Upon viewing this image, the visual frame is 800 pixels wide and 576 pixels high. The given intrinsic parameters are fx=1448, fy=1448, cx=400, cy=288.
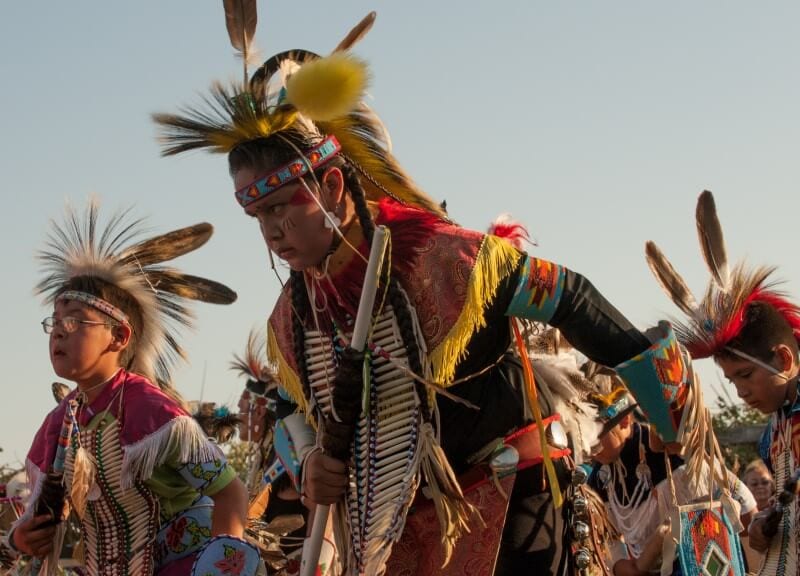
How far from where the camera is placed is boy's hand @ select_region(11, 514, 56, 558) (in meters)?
5.62

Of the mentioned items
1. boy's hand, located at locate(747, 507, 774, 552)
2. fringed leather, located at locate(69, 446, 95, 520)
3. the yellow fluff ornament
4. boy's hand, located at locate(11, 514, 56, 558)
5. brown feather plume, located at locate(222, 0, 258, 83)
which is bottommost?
boy's hand, located at locate(747, 507, 774, 552)

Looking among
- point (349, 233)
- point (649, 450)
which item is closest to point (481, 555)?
point (349, 233)

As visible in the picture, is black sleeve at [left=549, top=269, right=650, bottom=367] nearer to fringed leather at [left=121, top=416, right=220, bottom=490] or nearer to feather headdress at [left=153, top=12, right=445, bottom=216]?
feather headdress at [left=153, top=12, right=445, bottom=216]

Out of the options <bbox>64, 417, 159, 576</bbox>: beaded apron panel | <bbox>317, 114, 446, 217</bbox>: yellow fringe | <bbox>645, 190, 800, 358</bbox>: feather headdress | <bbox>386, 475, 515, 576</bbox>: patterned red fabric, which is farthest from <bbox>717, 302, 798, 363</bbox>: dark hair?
<bbox>64, 417, 159, 576</bbox>: beaded apron panel

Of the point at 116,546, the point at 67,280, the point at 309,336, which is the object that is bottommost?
the point at 116,546

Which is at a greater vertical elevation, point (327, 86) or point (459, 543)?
point (327, 86)

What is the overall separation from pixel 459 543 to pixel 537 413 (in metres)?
0.44

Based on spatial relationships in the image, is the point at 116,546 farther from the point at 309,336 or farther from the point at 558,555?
the point at 558,555

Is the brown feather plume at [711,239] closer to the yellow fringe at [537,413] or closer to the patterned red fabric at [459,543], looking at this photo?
the yellow fringe at [537,413]

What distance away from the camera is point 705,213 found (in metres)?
6.68

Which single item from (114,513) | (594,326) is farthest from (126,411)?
(594,326)

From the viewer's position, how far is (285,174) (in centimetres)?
433

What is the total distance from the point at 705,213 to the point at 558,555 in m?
2.73

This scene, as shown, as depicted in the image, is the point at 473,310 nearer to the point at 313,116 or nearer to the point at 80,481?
the point at 313,116
